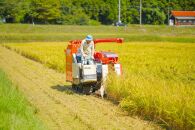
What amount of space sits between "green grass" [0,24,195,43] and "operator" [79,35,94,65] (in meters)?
42.5

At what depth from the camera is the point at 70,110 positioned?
11.3 meters

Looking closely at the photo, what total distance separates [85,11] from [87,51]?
70337 mm

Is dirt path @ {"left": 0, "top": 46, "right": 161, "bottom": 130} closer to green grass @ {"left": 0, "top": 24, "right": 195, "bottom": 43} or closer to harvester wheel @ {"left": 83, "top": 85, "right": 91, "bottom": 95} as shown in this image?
harvester wheel @ {"left": 83, "top": 85, "right": 91, "bottom": 95}

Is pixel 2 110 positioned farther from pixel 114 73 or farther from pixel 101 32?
pixel 101 32

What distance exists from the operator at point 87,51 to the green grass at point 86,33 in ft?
139

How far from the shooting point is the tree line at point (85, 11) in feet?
235

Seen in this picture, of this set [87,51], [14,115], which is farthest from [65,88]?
[14,115]

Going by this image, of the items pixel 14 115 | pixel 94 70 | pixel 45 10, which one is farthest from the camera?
pixel 45 10

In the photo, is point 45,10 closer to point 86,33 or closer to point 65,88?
point 86,33

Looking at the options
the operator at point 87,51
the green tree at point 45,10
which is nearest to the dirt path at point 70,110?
the operator at point 87,51

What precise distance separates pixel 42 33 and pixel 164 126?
53327 mm

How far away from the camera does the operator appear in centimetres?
1374

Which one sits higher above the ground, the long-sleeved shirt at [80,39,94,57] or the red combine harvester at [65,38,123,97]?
the long-sleeved shirt at [80,39,94,57]

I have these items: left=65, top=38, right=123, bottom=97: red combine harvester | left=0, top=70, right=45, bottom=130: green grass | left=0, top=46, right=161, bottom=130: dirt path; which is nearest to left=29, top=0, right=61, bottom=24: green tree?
left=0, top=46, right=161, bottom=130: dirt path
